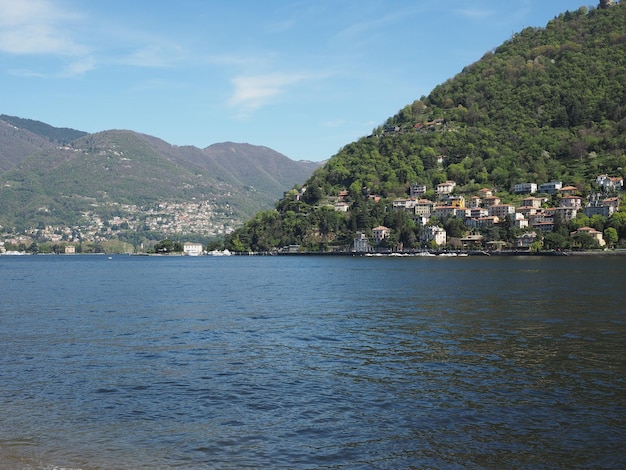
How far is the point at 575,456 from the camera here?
12.9 metres

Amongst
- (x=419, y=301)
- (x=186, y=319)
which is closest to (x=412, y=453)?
(x=186, y=319)

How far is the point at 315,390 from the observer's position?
1853 centimetres

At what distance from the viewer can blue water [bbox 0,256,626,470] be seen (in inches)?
523

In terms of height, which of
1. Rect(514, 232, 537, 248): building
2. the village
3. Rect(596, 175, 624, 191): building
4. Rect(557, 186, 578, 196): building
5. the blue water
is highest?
Rect(596, 175, 624, 191): building

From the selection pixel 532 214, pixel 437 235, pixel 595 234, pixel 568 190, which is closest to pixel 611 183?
pixel 568 190

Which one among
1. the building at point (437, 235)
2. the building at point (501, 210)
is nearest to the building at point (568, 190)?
the building at point (501, 210)

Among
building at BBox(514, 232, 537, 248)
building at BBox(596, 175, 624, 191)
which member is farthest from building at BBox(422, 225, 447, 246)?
building at BBox(596, 175, 624, 191)

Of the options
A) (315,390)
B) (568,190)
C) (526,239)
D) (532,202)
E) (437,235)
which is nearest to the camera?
(315,390)

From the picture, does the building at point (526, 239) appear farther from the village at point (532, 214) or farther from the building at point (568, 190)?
the building at point (568, 190)

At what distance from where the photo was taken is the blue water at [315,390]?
13.3m

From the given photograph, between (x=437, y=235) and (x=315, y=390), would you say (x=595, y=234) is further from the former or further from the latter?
(x=315, y=390)

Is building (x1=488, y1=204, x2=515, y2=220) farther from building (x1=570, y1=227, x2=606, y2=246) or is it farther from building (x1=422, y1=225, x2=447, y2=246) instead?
building (x1=570, y1=227, x2=606, y2=246)

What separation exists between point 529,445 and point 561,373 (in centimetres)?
785

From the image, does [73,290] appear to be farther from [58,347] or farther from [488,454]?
[488,454]
